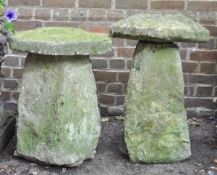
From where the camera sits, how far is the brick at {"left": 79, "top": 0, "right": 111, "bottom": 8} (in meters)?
4.36

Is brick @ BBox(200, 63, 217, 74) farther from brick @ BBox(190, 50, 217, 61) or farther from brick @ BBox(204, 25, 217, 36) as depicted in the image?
brick @ BBox(204, 25, 217, 36)

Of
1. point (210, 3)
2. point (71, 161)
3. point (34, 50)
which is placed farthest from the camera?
point (210, 3)

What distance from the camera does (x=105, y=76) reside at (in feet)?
14.8

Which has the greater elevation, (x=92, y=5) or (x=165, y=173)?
(x=92, y=5)

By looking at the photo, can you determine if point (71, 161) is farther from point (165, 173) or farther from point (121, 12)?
point (121, 12)

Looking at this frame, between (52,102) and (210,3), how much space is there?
5.79 feet

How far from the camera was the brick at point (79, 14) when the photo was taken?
4.38 m

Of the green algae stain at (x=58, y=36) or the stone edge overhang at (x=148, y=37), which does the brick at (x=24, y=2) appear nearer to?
the green algae stain at (x=58, y=36)

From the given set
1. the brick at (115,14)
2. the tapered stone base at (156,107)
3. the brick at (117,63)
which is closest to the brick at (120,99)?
the brick at (117,63)

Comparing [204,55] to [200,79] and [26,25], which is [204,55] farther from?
[26,25]

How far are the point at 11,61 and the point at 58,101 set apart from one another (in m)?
1.37

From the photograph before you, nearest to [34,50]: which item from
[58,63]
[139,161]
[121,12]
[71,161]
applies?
[58,63]

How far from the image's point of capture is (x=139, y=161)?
358 centimetres

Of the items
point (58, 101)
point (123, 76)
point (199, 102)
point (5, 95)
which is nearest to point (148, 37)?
point (58, 101)
